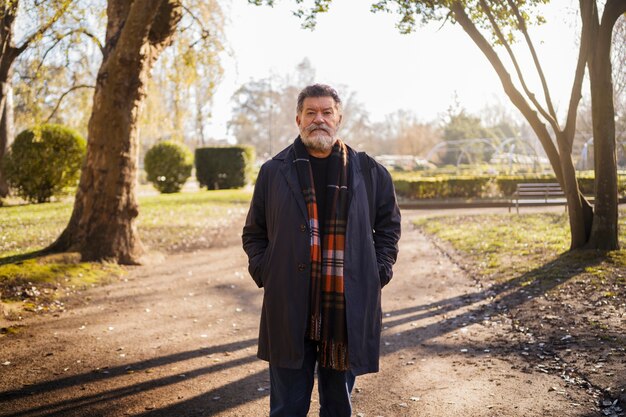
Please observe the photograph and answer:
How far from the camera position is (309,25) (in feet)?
31.4

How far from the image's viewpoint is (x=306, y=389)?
10.8 ft

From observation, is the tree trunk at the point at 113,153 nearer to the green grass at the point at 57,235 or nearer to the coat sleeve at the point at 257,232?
the green grass at the point at 57,235

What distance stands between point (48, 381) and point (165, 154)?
26.4 meters

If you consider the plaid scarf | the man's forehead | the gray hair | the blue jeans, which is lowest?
the blue jeans

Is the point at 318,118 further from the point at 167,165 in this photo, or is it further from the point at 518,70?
the point at 167,165

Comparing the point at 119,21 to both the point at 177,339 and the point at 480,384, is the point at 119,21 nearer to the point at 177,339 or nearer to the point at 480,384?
the point at 177,339

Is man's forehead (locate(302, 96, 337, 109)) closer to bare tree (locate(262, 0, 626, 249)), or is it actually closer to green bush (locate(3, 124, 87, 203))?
bare tree (locate(262, 0, 626, 249))

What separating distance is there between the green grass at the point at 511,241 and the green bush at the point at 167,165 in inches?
625

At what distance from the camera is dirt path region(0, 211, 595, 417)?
4512 millimetres

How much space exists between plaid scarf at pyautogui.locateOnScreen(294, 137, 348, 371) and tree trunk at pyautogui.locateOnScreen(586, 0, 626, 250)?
7549mm

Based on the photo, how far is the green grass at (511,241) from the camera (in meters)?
9.67

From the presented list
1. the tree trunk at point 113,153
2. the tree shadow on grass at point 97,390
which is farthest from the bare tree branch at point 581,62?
the tree shadow on grass at point 97,390

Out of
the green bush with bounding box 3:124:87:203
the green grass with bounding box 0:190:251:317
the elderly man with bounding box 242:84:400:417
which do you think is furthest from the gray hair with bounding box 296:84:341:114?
the green bush with bounding box 3:124:87:203

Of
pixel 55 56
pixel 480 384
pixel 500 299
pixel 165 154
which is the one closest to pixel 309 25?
pixel 500 299
